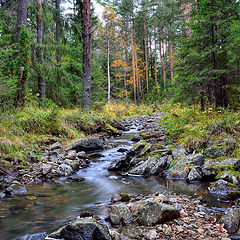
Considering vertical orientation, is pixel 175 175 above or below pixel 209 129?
below

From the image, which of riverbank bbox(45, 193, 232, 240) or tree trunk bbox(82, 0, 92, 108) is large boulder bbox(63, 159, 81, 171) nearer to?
riverbank bbox(45, 193, 232, 240)

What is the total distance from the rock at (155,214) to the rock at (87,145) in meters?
4.91

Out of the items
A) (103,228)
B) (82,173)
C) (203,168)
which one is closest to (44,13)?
(82,173)

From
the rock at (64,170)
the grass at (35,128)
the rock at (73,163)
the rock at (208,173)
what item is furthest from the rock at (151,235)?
the grass at (35,128)

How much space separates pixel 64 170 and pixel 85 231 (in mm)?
3345

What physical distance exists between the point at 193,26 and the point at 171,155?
595 cm

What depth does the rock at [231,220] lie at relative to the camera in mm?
2773

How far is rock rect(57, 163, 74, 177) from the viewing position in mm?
5625

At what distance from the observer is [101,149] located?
27.6 ft

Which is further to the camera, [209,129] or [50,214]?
[209,129]

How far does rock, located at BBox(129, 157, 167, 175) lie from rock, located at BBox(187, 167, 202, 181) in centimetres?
83

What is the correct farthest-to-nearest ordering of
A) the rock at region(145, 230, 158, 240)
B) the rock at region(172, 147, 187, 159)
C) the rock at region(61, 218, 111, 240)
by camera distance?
the rock at region(172, 147, 187, 159) < the rock at region(145, 230, 158, 240) < the rock at region(61, 218, 111, 240)

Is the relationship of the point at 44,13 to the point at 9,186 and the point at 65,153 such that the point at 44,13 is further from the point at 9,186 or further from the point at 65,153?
the point at 9,186

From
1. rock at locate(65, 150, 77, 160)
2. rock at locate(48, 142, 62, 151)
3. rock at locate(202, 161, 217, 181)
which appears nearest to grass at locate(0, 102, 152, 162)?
rock at locate(48, 142, 62, 151)
